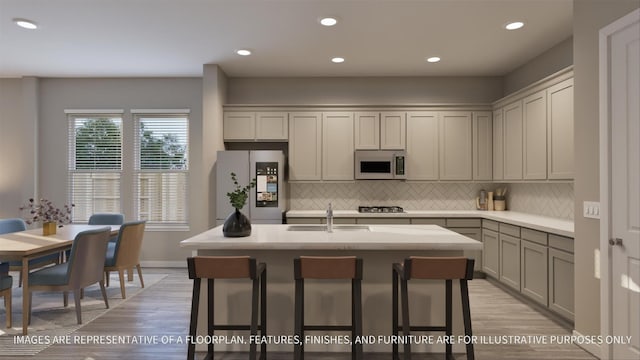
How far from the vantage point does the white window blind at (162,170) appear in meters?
5.59

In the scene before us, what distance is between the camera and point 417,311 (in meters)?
2.70

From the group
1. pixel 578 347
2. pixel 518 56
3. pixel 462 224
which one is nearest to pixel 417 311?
pixel 578 347

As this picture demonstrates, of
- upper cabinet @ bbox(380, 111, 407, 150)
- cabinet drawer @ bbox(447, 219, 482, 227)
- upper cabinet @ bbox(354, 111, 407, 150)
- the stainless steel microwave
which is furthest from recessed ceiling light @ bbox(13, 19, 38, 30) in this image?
cabinet drawer @ bbox(447, 219, 482, 227)

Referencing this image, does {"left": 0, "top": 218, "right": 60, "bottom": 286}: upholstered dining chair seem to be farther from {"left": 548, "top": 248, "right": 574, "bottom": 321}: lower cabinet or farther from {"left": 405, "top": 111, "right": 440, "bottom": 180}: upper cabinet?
{"left": 548, "top": 248, "right": 574, "bottom": 321}: lower cabinet

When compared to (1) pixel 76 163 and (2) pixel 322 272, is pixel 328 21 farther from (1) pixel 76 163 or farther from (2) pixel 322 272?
(1) pixel 76 163

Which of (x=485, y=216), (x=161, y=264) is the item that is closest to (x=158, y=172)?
(x=161, y=264)

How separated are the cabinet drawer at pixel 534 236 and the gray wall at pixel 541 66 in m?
1.91

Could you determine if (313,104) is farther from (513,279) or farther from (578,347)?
(578,347)

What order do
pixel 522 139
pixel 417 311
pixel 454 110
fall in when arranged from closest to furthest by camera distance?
pixel 417 311, pixel 522 139, pixel 454 110

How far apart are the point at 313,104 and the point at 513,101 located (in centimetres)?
269

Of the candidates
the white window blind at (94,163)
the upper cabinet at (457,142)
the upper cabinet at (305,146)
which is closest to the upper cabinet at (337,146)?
the upper cabinet at (305,146)

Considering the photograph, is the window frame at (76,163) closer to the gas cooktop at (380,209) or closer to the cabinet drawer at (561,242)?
the gas cooktop at (380,209)

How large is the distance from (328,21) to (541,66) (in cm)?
287

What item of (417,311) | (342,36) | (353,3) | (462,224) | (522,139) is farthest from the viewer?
(462,224)
